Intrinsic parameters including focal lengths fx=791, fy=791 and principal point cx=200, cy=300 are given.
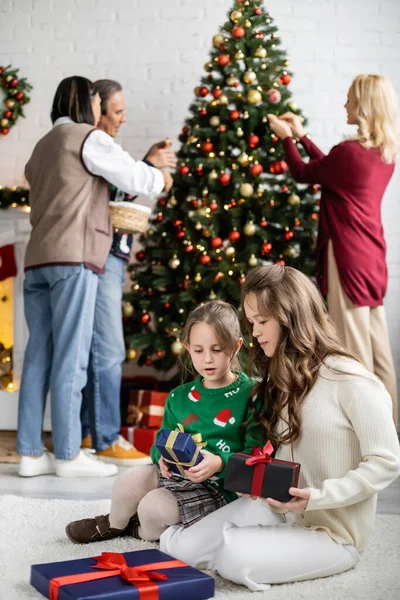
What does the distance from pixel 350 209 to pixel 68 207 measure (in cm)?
120

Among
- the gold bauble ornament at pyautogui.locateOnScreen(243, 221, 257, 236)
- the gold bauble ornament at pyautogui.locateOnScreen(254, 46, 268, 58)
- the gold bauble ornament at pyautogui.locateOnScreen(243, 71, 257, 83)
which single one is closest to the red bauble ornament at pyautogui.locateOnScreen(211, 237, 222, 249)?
the gold bauble ornament at pyautogui.locateOnScreen(243, 221, 257, 236)

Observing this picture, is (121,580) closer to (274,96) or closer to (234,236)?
(234,236)

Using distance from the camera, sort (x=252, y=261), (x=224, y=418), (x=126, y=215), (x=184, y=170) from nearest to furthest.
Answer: (x=224, y=418), (x=126, y=215), (x=252, y=261), (x=184, y=170)

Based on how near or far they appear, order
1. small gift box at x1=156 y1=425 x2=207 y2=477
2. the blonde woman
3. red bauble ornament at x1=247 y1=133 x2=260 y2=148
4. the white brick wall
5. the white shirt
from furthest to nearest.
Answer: the white brick wall → red bauble ornament at x1=247 y1=133 x2=260 y2=148 → the blonde woman → the white shirt → small gift box at x1=156 y1=425 x2=207 y2=477

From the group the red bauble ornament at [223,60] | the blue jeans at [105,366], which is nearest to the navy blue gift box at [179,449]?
the blue jeans at [105,366]

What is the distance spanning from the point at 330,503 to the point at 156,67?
3170 millimetres

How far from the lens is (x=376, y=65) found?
4.22 meters

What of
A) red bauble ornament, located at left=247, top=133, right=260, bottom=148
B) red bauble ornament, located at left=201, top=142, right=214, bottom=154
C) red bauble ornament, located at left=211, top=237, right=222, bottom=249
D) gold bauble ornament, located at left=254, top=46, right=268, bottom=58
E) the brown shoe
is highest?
gold bauble ornament, located at left=254, top=46, right=268, bottom=58

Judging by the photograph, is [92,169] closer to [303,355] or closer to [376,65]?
[303,355]

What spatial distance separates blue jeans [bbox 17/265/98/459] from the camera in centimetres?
305

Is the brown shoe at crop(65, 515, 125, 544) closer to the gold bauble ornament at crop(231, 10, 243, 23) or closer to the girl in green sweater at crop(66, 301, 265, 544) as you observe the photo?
the girl in green sweater at crop(66, 301, 265, 544)

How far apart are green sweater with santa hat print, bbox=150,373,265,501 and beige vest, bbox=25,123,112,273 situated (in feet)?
3.79

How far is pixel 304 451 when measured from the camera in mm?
1828

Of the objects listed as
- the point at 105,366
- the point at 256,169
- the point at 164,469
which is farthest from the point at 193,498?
the point at 256,169
